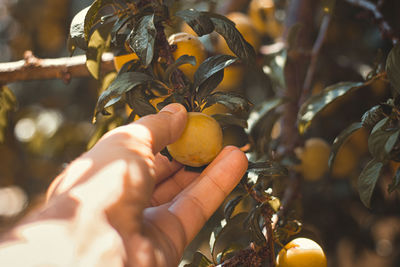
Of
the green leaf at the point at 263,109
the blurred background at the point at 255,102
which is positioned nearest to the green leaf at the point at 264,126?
the green leaf at the point at 263,109

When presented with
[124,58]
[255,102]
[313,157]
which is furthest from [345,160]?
[124,58]

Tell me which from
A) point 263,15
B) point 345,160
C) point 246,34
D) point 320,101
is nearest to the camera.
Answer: point 320,101

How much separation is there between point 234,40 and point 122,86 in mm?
194

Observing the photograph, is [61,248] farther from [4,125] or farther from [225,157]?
[4,125]

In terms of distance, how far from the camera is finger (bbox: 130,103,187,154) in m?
0.48

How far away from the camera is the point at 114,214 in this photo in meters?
0.41

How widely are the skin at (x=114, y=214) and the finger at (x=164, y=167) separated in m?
0.10

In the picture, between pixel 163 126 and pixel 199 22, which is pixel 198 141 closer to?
pixel 163 126

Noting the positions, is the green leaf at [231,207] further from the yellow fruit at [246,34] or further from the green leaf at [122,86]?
the yellow fruit at [246,34]

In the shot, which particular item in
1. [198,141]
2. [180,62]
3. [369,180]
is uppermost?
[180,62]

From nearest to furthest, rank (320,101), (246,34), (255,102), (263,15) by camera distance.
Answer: (320,101), (246,34), (263,15), (255,102)

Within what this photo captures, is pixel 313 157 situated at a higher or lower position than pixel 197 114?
lower

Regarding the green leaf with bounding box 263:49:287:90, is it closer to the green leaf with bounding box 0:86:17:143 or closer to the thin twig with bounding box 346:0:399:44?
the thin twig with bounding box 346:0:399:44

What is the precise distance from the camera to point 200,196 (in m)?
0.57
